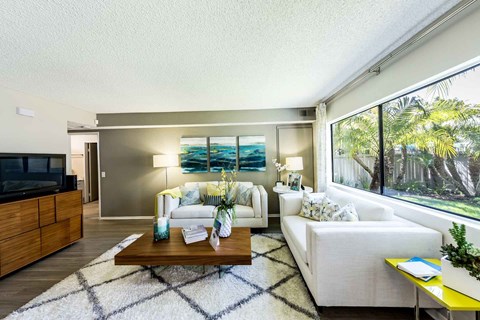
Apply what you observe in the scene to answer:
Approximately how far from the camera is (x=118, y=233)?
3365mm

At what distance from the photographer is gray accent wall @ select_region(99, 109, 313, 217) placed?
4.20m

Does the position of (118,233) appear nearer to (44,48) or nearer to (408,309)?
(44,48)

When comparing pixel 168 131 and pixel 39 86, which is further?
pixel 168 131

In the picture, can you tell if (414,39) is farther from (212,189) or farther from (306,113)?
(212,189)

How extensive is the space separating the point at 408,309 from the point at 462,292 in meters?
0.68

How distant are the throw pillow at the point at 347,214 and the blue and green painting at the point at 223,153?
244 centimetres

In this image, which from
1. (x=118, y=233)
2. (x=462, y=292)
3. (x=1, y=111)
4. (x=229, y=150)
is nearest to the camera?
(x=462, y=292)

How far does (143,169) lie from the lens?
4.24 metres

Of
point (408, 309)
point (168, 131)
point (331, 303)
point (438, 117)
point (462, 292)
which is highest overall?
point (168, 131)

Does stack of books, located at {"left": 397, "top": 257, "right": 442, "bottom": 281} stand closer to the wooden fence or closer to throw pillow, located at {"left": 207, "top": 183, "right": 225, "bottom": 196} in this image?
the wooden fence

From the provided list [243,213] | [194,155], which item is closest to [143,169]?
[194,155]

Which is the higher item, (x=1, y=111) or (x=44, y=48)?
(x=44, y=48)

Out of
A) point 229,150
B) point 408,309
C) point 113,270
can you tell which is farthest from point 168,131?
point 408,309

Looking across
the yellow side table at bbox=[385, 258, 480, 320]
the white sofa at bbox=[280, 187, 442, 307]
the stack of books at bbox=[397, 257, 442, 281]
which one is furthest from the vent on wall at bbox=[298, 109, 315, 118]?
the yellow side table at bbox=[385, 258, 480, 320]
